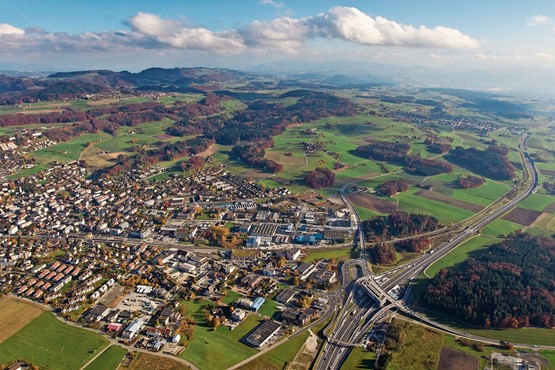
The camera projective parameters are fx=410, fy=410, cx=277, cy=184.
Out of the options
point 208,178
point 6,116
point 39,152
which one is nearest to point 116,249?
point 208,178

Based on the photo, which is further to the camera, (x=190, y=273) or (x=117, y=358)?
(x=190, y=273)

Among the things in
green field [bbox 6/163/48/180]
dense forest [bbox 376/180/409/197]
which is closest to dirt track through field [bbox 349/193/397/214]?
dense forest [bbox 376/180/409/197]

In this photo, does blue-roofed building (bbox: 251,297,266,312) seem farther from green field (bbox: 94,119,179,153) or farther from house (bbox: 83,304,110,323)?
green field (bbox: 94,119,179,153)

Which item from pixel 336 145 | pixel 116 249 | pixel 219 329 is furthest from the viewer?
pixel 336 145

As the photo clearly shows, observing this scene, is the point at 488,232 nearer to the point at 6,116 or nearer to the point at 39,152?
the point at 39,152

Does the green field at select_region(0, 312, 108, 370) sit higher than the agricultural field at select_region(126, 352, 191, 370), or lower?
higher

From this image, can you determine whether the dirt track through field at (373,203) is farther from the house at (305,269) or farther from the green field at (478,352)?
the green field at (478,352)

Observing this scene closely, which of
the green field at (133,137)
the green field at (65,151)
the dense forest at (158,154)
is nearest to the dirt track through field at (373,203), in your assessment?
the dense forest at (158,154)
